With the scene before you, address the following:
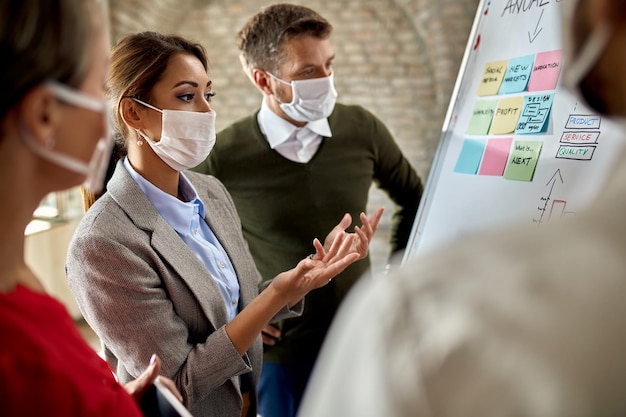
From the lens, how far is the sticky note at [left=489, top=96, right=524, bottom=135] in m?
1.72

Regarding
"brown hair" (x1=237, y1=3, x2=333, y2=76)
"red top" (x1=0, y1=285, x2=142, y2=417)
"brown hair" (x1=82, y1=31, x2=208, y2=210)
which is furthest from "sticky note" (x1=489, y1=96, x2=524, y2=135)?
"red top" (x1=0, y1=285, x2=142, y2=417)

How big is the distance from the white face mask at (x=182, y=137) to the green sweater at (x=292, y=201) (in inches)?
21.6

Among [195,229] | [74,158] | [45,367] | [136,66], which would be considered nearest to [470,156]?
[195,229]

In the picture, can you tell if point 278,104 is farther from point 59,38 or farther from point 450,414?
point 450,414

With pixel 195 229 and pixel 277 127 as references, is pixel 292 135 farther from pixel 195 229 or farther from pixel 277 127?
pixel 195 229

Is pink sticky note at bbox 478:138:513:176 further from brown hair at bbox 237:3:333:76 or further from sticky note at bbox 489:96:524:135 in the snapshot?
brown hair at bbox 237:3:333:76

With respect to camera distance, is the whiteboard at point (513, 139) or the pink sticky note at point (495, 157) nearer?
the whiteboard at point (513, 139)

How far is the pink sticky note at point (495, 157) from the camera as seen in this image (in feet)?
5.69

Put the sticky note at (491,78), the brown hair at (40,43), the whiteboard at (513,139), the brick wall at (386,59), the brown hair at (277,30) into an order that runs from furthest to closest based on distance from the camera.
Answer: the brick wall at (386,59)
the brown hair at (277,30)
the sticky note at (491,78)
the whiteboard at (513,139)
the brown hair at (40,43)

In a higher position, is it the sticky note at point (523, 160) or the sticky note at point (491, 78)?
the sticky note at point (491, 78)

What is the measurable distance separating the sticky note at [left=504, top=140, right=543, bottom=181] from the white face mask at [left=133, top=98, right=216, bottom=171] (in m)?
0.88

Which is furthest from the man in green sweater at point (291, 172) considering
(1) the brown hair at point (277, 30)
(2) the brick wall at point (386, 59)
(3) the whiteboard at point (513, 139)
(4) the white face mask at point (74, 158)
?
(2) the brick wall at point (386, 59)

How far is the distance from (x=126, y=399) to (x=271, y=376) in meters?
1.47

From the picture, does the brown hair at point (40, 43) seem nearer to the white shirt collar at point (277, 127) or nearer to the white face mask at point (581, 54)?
the white face mask at point (581, 54)
